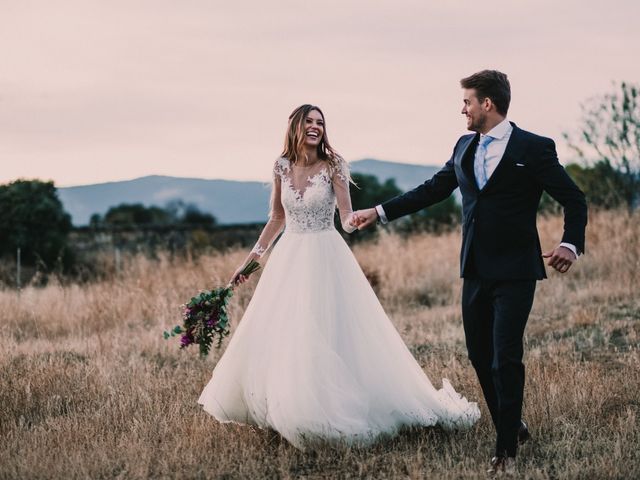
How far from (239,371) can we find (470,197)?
197cm

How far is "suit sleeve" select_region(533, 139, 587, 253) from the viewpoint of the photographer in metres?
4.52

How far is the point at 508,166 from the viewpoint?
459 centimetres

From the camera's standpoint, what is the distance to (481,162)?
15.6 feet

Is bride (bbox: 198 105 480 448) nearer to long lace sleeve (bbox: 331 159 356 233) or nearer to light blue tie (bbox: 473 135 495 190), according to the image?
long lace sleeve (bbox: 331 159 356 233)

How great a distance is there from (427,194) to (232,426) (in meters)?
2.13

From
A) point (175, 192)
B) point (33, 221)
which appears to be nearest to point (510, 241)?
point (33, 221)

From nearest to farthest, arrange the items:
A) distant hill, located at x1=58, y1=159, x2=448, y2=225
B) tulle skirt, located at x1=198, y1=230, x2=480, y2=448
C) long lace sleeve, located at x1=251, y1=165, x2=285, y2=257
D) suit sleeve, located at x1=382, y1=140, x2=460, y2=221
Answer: tulle skirt, located at x1=198, y1=230, x2=480, y2=448 → suit sleeve, located at x1=382, y1=140, x2=460, y2=221 → long lace sleeve, located at x1=251, y1=165, x2=285, y2=257 → distant hill, located at x1=58, y1=159, x2=448, y2=225

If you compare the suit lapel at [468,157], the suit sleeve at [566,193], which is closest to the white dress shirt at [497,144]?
the suit lapel at [468,157]

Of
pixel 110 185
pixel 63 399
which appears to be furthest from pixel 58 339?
pixel 110 185

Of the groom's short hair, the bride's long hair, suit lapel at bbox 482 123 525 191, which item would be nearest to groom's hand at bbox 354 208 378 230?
the bride's long hair

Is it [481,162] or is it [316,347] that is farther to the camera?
[316,347]

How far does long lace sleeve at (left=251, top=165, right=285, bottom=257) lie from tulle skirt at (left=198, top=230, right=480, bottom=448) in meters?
0.36

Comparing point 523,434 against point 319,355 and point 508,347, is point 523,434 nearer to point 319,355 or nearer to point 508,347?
point 508,347

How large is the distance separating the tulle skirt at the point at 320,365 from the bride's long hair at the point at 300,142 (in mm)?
567
